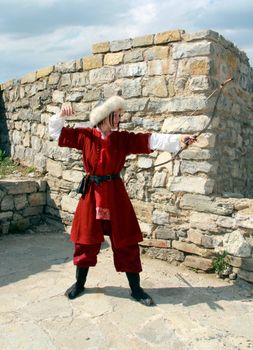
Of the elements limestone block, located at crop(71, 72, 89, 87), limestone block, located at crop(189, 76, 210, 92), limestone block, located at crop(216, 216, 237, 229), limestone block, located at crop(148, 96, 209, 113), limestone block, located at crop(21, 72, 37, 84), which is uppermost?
limestone block, located at crop(21, 72, 37, 84)

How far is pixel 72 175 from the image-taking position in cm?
530

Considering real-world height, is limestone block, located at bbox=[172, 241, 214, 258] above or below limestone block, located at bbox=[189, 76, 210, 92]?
below

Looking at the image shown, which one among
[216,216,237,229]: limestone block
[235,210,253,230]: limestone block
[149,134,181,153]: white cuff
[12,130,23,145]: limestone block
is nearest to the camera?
[149,134,181,153]: white cuff

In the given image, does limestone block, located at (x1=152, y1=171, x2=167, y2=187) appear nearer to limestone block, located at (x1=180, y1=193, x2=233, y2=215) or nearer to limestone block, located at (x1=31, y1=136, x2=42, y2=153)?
limestone block, located at (x1=180, y1=193, x2=233, y2=215)

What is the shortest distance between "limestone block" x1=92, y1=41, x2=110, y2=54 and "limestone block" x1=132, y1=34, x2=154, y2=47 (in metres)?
0.39

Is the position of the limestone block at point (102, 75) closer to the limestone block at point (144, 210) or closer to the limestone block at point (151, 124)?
the limestone block at point (151, 124)

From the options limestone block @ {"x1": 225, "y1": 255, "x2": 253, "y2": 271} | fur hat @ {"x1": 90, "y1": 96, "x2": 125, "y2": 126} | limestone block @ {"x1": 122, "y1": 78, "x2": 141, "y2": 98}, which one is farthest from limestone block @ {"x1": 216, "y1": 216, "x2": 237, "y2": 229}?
limestone block @ {"x1": 122, "y1": 78, "x2": 141, "y2": 98}

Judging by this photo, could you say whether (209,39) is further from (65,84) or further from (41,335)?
(41,335)

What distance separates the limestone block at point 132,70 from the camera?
443cm

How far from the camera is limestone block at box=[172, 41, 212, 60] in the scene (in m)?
3.96

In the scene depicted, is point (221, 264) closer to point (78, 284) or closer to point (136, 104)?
point (78, 284)

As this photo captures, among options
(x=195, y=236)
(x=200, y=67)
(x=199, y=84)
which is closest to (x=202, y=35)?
(x=200, y=67)

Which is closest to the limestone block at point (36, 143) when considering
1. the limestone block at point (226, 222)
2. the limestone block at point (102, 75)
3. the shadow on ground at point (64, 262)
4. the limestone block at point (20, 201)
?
the limestone block at point (20, 201)

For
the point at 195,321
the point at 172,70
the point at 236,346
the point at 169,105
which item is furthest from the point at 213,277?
the point at 172,70
